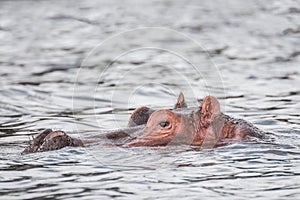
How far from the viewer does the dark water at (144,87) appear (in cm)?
707

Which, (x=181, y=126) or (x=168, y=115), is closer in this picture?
(x=168, y=115)

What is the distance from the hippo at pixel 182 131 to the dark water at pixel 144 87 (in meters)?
0.10

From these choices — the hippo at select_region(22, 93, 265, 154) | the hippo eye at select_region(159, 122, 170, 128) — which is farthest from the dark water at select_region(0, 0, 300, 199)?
the hippo eye at select_region(159, 122, 170, 128)

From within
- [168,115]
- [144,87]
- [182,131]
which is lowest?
[182,131]

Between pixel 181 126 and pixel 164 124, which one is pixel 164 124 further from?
pixel 181 126

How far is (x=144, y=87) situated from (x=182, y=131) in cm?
445

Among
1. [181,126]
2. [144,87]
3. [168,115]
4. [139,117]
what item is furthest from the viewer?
[144,87]

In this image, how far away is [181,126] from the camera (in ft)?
25.6

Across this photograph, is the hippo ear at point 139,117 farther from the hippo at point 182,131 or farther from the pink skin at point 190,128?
the pink skin at point 190,128

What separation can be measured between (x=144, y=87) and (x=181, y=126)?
4.49 meters

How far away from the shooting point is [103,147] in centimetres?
772

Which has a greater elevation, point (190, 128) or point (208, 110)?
point (208, 110)

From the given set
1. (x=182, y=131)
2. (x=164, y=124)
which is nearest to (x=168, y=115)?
(x=164, y=124)

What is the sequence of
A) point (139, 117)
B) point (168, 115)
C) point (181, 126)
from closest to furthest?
1. point (168, 115)
2. point (181, 126)
3. point (139, 117)
